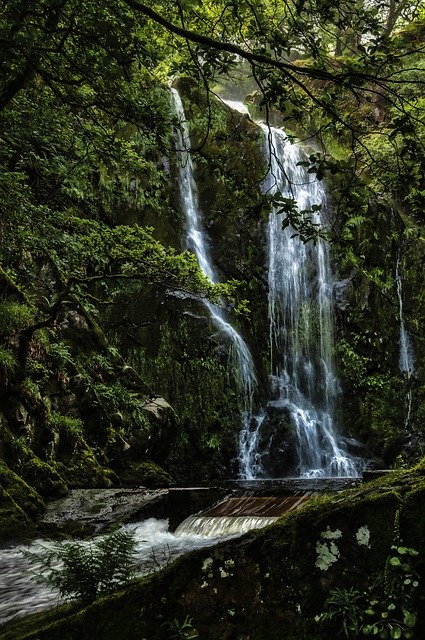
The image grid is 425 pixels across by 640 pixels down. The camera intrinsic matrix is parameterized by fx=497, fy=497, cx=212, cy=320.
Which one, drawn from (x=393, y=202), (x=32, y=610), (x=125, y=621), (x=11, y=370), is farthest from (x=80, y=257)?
(x=393, y=202)

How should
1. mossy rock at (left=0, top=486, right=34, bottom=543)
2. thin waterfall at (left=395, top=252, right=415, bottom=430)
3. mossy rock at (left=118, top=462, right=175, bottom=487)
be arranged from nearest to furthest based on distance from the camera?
mossy rock at (left=0, top=486, right=34, bottom=543) → mossy rock at (left=118, top=462, right=175, bottom=487) → thin waterfall at (left=395, top=252, right=415, bottom=430)

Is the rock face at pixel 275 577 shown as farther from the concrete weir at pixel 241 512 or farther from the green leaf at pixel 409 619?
the concrete weir at pixel 241 512

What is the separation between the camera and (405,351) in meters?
17.6

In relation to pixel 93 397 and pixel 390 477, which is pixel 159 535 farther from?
pixel 390 477

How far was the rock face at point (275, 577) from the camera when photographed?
1843 millimetres

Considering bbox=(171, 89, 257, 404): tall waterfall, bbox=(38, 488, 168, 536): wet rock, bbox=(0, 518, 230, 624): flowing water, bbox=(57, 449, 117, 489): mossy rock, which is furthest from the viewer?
bbox=(171, 89, 257, 404): tall waterfall

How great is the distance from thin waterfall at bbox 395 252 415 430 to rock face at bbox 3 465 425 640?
52.3ft

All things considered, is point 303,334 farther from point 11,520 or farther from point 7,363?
point 11,520

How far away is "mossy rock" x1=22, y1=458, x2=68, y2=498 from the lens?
734cm

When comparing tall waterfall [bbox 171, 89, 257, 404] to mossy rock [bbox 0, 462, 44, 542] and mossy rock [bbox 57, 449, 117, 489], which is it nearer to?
mossy rock [bbox 57, 449, 117, 489]

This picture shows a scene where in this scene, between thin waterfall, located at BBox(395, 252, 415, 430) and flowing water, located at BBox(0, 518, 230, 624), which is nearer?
flowing water, located at BBox(0, 518, 230, 624)

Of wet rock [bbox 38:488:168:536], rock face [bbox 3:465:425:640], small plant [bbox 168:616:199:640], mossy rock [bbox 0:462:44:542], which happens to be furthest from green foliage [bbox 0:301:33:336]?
small plant [bbox 168:616:199:640]

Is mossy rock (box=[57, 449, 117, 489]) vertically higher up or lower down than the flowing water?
higher up

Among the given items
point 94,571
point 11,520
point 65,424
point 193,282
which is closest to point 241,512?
point 11,520
